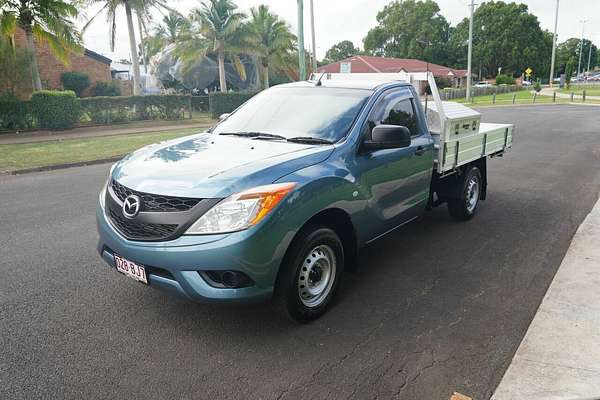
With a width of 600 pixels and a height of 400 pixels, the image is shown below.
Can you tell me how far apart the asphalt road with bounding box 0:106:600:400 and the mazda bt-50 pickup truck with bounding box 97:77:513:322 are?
0.42m

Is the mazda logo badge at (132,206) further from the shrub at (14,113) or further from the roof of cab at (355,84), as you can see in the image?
the shrub at (14,113)

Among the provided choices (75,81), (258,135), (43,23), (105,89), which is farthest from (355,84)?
(105,89)

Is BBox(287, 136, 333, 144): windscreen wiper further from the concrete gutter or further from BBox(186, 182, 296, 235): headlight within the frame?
the concrete gutter

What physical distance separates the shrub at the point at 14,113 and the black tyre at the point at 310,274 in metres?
18.8

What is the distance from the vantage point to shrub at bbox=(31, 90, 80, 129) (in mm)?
18828

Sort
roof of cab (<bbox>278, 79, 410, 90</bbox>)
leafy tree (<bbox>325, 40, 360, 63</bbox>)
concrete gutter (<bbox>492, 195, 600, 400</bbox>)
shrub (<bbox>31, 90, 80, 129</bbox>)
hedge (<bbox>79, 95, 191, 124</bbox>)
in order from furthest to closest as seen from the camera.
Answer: leafy tree (<bbox>325, 40, 360, 63</bbox>) < hedge (<bbox>79, 95, 191, 124</bbox>) < shrub (<bbox>31, 90, 80, 129</bbox>) < roof of cab (<bbox>278, 79, 410, 90</bbox>) < concrete gutter (<bbox>492, 195, 600, 400</bbox>)

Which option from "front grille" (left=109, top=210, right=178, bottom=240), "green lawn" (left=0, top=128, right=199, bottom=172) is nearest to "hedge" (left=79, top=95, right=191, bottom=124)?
"green lawn" (left=0, top=128, right=199, bottom=172)

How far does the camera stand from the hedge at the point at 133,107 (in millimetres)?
21281

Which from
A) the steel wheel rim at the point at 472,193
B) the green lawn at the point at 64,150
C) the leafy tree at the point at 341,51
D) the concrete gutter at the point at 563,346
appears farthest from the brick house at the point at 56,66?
the leafy tree at the point at 341,51

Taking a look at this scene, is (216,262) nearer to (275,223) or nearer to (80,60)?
(275,223)

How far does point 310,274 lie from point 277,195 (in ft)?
2.59

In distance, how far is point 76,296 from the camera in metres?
4.06

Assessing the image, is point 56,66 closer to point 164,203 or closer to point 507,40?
point 164,203

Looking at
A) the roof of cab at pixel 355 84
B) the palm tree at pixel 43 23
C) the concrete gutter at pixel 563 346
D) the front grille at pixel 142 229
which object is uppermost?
the palm tree at pixel 43 23
